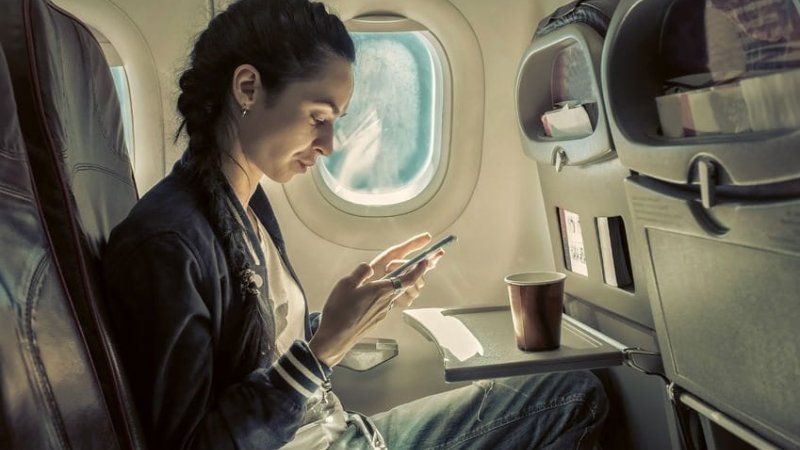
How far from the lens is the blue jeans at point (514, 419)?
5.05 feet

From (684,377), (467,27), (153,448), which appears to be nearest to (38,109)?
(153,448)

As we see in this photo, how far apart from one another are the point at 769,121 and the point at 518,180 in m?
1.07

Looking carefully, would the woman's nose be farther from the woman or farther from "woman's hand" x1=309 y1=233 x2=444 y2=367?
"woman's hand" x1=309 y1=233 x2=444 y2=367

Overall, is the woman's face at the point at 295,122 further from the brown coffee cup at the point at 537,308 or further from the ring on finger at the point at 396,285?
the brown coffee cup at the point at 537,308

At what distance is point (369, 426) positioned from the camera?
1452mm

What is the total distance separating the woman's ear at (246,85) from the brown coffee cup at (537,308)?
55 cm

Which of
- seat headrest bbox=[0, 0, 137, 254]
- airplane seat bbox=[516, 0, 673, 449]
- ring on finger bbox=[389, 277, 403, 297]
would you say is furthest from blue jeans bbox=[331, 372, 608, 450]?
seat headrest bbox=[0, 0, 137, 254]

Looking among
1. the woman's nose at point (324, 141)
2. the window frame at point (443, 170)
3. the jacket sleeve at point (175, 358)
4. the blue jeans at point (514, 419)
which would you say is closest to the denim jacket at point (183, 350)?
the jacket sleeve at point (175, 358)

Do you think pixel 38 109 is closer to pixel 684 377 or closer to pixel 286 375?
pixel 286 375

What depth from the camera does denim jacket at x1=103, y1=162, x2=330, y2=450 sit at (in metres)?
1.01

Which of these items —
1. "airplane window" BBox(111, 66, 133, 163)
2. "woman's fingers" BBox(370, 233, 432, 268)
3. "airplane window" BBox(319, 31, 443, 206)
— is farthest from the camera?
"airplane window" BBox(319, 31, 443, 206)

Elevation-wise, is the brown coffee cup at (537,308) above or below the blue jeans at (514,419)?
above

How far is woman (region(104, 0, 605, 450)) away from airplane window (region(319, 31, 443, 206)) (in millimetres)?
475

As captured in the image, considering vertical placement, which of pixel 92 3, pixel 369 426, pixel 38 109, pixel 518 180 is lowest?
pixel 369 426
